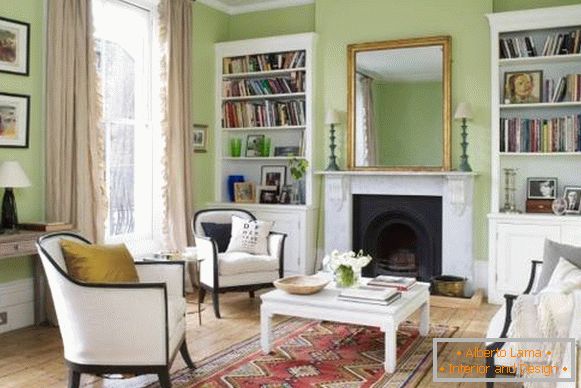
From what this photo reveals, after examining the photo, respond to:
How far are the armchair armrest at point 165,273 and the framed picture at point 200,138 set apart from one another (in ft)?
9.18

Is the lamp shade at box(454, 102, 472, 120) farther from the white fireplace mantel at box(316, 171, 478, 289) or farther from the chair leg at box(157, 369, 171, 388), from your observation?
the chair leg at box(157, 369, 171, 388)

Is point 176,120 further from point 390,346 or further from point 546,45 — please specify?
point 546,45

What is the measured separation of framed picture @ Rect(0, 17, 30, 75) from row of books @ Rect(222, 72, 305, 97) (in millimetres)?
2538

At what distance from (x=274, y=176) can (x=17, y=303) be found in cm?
303

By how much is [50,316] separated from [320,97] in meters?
3.39

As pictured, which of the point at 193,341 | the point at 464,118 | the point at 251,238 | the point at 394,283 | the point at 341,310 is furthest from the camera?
the point at 464,118

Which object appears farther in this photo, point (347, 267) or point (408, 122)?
point (408, 122)

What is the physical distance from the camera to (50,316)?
4.60 meters

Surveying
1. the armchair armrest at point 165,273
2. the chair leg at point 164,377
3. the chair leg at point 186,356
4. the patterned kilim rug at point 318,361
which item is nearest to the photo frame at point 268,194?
the patterned kilim rug at point 318,361

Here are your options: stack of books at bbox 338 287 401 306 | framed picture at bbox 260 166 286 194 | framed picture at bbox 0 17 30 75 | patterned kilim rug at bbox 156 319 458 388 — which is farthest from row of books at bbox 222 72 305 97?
stack of books at bbox 338 287 401 306

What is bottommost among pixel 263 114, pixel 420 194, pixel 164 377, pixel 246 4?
pixel 164 377

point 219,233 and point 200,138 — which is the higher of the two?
point 200,138

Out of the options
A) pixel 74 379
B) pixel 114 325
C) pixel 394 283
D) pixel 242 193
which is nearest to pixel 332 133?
pixel 242 193

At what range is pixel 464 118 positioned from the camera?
555cm
